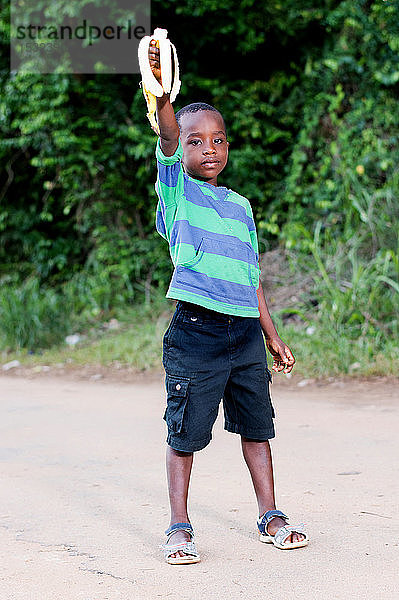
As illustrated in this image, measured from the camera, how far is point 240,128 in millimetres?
7746

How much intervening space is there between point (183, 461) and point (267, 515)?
320 millimetres

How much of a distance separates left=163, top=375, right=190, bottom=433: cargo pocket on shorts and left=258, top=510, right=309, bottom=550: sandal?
405mm

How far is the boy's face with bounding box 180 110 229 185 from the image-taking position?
2477 mm

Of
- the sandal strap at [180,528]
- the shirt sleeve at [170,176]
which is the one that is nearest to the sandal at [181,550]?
the sandal strap at [180,528]

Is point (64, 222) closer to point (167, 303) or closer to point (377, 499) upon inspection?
point (167, 303)

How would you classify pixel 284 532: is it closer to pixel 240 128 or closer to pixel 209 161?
pixel 209 161

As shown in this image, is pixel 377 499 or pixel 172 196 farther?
pixel 377 499

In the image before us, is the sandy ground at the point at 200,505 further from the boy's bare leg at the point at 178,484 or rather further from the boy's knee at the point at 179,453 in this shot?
the boy's knee at the point at 179,453

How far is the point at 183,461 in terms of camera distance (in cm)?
243

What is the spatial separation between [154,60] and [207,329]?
2.68 ft

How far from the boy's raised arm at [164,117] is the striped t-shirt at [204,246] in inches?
2.5

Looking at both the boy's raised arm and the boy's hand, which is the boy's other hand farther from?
the boy's hand

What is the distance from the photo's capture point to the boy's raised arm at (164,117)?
2.15m

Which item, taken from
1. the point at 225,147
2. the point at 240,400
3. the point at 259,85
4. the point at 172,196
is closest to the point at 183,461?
the point at 240,400
